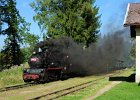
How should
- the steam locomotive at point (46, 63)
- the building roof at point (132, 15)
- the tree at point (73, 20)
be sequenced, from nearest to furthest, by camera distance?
the building roof at point (132, 15) < the steam locomotive at point (46, 63) < the tree at point (73, 20)

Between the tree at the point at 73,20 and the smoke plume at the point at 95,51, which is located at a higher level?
the tree at the point at 73,20

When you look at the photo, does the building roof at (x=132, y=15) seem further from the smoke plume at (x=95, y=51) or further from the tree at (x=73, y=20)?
the tree at (x=73, y=20)

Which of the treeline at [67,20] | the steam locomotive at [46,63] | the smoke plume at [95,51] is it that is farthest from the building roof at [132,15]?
the treeline at [67,20]

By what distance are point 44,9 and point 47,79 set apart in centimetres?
2967

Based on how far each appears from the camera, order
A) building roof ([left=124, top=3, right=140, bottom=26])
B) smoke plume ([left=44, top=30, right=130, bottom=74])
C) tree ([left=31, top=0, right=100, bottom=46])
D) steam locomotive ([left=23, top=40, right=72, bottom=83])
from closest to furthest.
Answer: building roof ([left=124, top=3, right=140, bottom=26]) < steam locomotive ([left=23, top=40, right=72, bottom=83]) < smoke plume ([left=44, top=30, right=130, bottom=74]) < tree ([left=31, top=0, right=100, bottom=46])

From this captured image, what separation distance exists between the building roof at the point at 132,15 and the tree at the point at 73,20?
25559mm

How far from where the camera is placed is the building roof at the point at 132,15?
81.4ft

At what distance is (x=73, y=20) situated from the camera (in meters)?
54.2

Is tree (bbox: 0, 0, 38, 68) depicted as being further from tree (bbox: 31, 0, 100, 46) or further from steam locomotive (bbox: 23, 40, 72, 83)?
steam locomotive (bbox: 23, 40, 72, 83)

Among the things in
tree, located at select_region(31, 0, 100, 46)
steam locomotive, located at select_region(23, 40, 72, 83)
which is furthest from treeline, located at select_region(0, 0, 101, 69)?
steam locomotive, located at select_region(23, 40, 72, 83)

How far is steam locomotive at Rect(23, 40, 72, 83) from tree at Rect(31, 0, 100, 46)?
21118 mm

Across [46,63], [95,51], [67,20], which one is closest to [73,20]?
[67,20]

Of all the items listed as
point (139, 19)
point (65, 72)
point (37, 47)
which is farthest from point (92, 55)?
point (139, 19)

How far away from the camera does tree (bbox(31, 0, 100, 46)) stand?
177 feet
